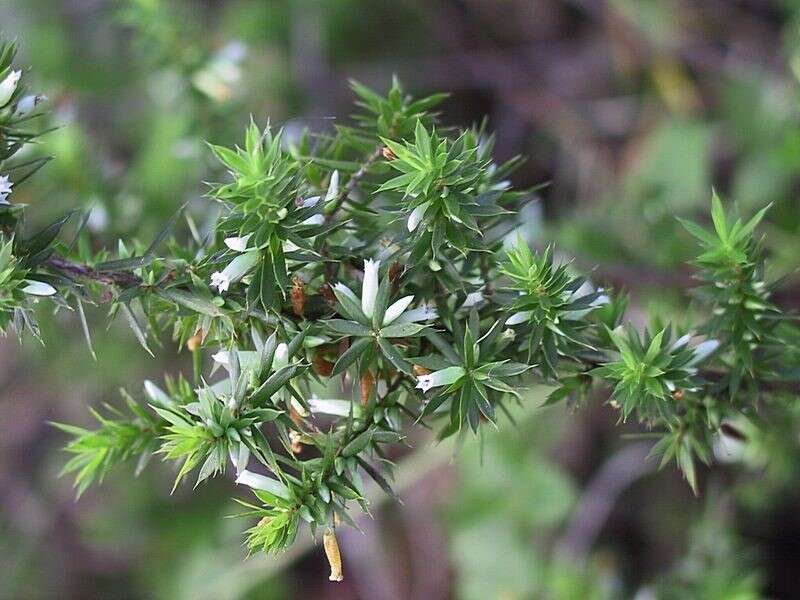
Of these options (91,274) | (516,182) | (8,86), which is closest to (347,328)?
(91,274)

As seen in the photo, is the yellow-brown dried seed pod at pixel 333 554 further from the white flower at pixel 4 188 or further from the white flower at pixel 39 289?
the white flower at pixel 4 188

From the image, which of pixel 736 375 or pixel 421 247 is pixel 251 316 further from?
pixel 736 375

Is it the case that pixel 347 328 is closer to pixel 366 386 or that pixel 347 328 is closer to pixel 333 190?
pixel 366 386

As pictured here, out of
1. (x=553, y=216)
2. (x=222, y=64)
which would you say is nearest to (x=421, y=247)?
(x=222, y=64)

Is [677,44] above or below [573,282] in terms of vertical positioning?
below

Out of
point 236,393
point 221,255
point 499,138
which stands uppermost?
point 221,255

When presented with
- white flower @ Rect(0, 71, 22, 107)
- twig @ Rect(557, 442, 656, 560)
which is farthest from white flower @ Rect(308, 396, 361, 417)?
twig @ Rect(557, 442, 656, 560)

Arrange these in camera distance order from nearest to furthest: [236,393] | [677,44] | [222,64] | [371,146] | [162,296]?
[236,393] → [162,296] → [371,146] → [222,64] → [677,44]

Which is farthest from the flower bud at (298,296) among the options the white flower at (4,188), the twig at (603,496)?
the twig at (603,496)
